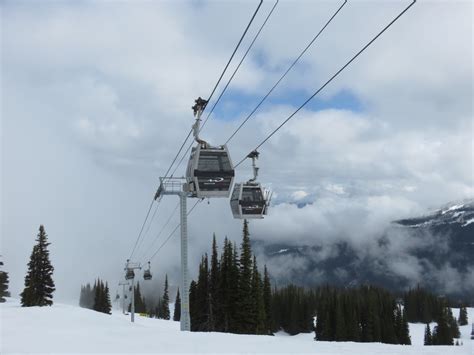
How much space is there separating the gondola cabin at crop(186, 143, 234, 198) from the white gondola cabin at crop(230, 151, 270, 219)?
6.60 meters

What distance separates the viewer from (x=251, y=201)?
31.8m

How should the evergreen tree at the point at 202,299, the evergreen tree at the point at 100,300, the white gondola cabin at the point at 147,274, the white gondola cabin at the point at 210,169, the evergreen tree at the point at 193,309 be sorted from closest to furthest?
the white gondola cabin at the point at 210,169 < the white gondola cabin at the point at 147,274 < the evergreen tree at the point at 202,299 < the evergreen tree at the point at 193,309 < the evergreen tree at the point at 100,300

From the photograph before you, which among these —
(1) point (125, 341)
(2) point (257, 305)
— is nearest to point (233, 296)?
(2) point (257, 305)

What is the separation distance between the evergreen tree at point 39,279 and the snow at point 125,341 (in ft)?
145

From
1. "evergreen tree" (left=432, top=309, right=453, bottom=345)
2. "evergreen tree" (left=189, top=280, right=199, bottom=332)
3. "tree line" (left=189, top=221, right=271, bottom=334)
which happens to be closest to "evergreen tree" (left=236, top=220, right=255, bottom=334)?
"tree line" (left=189, top=221, right=271, bottom=334)

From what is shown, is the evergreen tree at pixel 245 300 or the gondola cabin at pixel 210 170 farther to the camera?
the evergreen tree at pixel 245 300

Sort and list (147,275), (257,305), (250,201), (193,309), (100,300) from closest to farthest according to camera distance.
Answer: (250,201) < (147,275) < (257,305) < (193,309) < (100,300)

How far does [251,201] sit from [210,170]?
766 centimetres

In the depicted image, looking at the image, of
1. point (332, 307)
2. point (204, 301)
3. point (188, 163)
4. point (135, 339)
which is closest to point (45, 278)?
point (204, 301)

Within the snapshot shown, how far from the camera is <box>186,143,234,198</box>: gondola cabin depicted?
80.4 ft

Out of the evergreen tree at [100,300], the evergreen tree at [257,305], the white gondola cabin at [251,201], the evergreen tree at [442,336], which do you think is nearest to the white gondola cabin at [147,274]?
the evergreen tree at [257,305]

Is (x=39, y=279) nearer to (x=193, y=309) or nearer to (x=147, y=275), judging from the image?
(x=147, y=275)

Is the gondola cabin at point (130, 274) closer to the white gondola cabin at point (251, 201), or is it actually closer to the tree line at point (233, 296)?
the tree line at point (233, 296)

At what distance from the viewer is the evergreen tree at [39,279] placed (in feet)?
206
